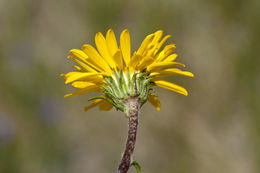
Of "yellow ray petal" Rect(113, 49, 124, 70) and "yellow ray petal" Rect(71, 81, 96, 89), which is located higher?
"yellow ray petal" Rect(113, 49, 124, 70)

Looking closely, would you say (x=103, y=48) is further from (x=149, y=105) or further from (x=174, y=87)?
(x=149, y=105)

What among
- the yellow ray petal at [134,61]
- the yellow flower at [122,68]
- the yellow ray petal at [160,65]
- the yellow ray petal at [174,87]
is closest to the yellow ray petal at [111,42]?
the yellow flower at [122,68]

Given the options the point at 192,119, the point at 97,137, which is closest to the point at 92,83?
the point at 192,119

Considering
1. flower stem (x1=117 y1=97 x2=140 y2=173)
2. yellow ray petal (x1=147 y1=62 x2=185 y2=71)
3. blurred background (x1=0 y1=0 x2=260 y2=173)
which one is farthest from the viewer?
blurred background (x1=0 y1=0 x2=260 y2=173)

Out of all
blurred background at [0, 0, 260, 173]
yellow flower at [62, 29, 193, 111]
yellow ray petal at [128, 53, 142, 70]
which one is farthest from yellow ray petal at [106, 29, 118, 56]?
blurred background at [0, 0, 260, 173]

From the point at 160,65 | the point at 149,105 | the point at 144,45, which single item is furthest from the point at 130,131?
the point at 149,105

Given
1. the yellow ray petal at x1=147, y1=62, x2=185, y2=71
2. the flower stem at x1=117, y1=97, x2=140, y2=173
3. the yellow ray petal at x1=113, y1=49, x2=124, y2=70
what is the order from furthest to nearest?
the yellow ray petal at x1=113, y1=49, x2=124, y2=70, the yellow ray petal at x1=147, y1=62, x2=185, y2=71, the flower stem at x1=117, y1=97, x2=140, y2=173

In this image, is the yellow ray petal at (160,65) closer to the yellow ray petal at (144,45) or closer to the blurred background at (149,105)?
the yellow ray petal at (144,45)

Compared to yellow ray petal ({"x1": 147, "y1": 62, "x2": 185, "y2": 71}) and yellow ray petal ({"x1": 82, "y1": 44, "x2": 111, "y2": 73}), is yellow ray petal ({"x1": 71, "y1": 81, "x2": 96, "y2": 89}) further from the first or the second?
yellow ray petal ({"x1": 147, "y1": 62, "x2": 185, "y2": 71})
